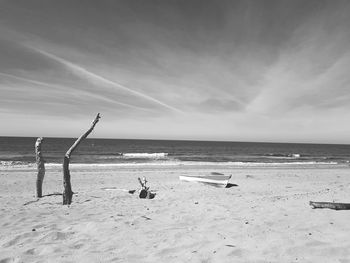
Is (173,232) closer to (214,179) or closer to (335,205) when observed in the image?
(335,205)

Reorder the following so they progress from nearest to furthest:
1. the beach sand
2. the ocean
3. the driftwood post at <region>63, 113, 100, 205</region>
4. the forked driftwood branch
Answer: the beach sand
the forked driftwood branch
the driftwood post at <region>63, 113, 100, 205</region>
the ocean

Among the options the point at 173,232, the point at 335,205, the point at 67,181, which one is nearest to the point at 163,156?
the point at 67,181

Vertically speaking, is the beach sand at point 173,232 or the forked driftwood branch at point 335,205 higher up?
the forked driftwood branch at point 335,205

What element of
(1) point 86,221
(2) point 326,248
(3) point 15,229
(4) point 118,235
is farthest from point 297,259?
(3) point 15,229

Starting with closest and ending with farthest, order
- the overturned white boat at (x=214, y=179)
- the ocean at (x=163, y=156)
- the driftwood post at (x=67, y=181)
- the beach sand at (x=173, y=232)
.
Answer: the beach sand at (x=173, y=232) → the driftwood post at (x=67, y=181) → the overturned white boat at (x=214, y=179) → the ocean at (x=163, y=156)

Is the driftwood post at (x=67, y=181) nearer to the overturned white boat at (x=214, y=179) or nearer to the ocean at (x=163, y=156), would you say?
the overturned white boat at (x=214, y=179)

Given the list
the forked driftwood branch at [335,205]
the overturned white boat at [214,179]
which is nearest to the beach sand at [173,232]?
the forked driftwood branch at [335,205]

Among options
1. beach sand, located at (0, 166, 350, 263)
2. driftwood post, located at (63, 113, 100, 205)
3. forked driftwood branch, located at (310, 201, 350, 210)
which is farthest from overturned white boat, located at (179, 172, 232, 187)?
driftwood post, located at (63, 113, 100, 205)

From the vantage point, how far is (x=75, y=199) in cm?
1107

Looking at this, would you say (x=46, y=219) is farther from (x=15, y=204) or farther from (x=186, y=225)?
(x=186, y=225)

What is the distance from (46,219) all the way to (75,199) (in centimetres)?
356

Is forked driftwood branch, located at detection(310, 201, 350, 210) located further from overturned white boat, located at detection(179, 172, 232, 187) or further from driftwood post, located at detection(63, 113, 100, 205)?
driftwood post, located at detection(63, 113, 100, 205)

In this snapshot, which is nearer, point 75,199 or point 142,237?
point 142,237

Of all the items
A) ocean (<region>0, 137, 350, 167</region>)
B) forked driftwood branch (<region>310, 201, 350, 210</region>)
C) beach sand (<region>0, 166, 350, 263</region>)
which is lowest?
ocean (<region>0, 137, 350, 167</region>)
